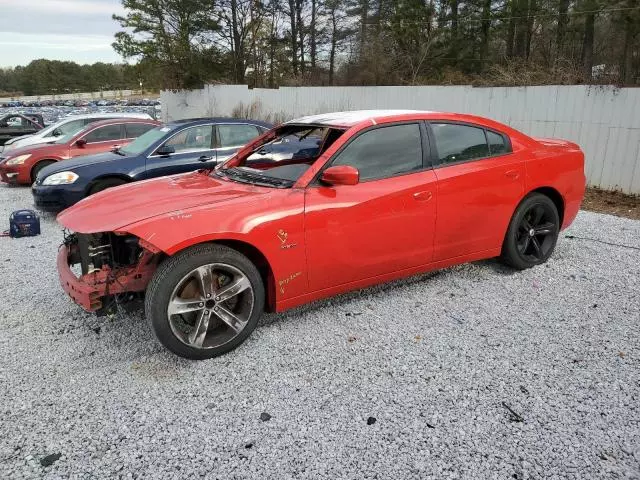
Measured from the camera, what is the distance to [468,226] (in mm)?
4238

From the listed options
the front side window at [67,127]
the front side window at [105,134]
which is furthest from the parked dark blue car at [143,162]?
the front side window at [67,127]

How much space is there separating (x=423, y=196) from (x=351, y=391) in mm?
1720

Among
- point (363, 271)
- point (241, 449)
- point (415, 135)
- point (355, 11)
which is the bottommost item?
point (241, 449)

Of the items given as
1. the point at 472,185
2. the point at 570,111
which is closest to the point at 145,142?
the point at 472,185

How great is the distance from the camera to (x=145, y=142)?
740 centimetres

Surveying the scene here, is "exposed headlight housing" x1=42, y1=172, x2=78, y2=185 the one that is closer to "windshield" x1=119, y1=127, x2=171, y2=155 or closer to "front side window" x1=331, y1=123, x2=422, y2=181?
"windshield" x1=119, y1=127, x2=171, y2=155

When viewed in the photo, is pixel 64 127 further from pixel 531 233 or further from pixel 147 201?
pixel 531 233

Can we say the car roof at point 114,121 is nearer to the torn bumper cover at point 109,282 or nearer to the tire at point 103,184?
the tire at point 103,184

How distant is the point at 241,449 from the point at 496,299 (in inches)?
105

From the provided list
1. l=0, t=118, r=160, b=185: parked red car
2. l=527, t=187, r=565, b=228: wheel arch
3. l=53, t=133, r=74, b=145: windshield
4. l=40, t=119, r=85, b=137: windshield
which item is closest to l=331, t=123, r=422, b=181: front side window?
l=527, t=187, r=565, b=228: wheel arch

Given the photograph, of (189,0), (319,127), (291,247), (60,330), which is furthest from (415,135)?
(189,0)

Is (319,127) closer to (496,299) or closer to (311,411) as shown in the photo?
(496,299)

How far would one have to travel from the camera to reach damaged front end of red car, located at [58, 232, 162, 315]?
10.4ft

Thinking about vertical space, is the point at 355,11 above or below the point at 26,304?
above
